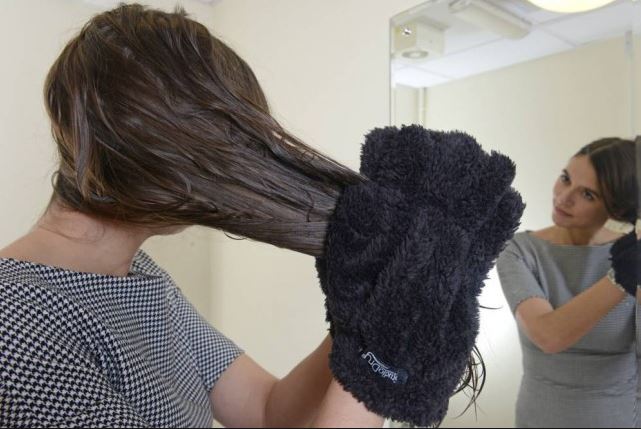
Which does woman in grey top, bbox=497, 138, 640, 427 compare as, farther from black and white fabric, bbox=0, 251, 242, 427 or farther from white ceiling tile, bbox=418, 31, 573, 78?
black and white fabric, bbox=0, 251, 242, 427

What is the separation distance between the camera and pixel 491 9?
491 millimetres

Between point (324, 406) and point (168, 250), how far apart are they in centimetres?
35

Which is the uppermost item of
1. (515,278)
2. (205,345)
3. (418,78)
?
(418,78)

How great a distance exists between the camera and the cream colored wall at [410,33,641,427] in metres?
0.45

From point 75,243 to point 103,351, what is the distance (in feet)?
0.34

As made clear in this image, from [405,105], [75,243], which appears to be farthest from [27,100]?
[405,105]

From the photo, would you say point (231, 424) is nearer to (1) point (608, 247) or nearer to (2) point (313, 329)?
(2) point (313, 329)

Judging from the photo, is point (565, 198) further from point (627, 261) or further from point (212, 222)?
point (212, 222)

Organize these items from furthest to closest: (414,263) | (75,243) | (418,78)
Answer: (418,78)
(75,243)
(414,263)

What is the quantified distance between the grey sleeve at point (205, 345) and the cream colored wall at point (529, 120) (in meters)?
0.29

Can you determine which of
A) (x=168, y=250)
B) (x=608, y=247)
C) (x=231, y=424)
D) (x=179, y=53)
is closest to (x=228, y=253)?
(x=168, y=250)

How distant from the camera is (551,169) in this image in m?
0.48

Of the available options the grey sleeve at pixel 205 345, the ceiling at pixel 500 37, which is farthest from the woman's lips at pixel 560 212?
the grey sleeve at pixel 205 345

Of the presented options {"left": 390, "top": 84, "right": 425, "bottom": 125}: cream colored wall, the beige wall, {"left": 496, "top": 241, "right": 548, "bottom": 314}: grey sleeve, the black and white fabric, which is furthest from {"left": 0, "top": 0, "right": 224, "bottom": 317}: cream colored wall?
{"left": 496, "top": 241, "right": 548, "bottom": 314}: grey sleeve
